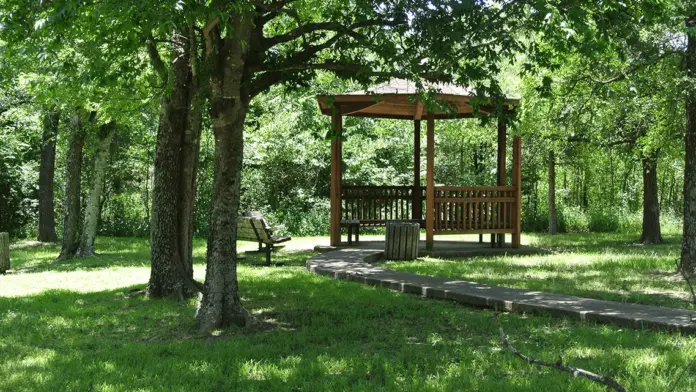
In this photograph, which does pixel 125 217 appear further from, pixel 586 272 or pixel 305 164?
pixel 586 272

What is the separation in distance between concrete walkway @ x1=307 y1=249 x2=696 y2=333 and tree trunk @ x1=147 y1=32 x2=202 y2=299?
2.90 meters

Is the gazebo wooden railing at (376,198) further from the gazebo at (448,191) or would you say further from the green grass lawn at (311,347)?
the green grass lawn at (311,347)

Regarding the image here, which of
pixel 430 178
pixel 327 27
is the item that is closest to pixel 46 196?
pixel 430 178

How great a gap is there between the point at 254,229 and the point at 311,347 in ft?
25.9

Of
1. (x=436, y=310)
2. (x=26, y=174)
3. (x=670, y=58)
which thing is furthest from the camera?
(x=26, y=174)

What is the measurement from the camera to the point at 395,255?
A: 13.7m

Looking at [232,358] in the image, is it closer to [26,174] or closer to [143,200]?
[143,200]

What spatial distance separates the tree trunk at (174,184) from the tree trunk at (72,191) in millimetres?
7131

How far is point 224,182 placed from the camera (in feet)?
22.6

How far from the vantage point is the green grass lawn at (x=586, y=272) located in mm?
8969

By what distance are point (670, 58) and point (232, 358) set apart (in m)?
A: 10.2

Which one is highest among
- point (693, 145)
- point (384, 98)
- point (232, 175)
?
point (384, 98)

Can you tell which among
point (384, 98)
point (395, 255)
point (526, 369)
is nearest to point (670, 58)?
point (384, 98)

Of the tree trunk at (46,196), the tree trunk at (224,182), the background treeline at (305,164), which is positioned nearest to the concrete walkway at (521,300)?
the tree trunk at (224,182)
